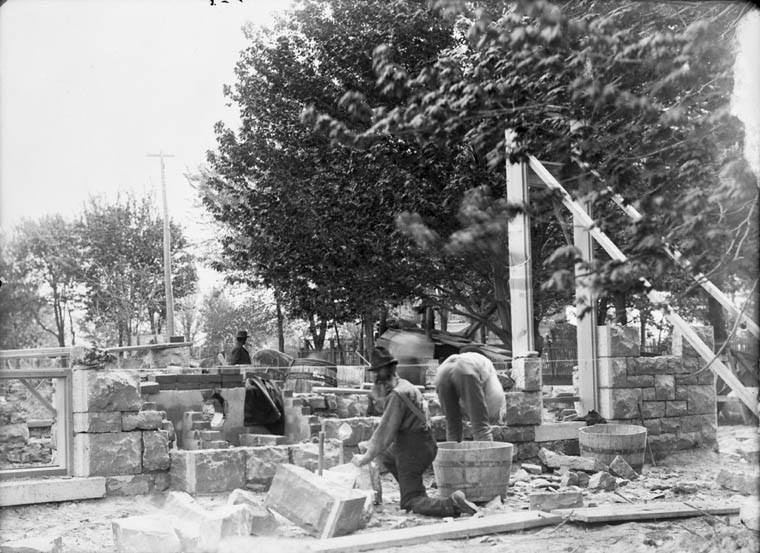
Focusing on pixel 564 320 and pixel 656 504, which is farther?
pixel 564 320

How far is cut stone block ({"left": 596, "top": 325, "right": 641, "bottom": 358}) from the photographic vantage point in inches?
414

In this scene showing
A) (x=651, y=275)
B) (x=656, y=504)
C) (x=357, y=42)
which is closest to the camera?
(x=651, y=275)

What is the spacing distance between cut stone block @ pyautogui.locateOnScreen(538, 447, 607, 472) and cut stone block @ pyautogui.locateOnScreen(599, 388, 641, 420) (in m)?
1.25

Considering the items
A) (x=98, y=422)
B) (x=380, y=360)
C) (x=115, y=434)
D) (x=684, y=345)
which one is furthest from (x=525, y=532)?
(x=684, y=345)

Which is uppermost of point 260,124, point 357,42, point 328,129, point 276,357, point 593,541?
point 357,42

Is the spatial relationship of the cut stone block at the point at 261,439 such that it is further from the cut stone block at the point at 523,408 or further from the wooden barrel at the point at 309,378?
the wooden barrel at the point at 309,378

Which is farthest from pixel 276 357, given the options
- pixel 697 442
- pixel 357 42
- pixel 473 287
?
pixel 697 442

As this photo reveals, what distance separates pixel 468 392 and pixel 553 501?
177 cm

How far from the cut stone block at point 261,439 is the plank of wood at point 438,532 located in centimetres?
371

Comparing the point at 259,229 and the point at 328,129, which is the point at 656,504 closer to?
the point at 328,129

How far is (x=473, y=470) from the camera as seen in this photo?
756cm

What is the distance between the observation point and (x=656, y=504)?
279 inches

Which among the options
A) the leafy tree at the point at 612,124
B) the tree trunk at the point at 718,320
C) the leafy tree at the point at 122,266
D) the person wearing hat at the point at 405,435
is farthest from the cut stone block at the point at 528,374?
the leafy tree at the point at 122,266

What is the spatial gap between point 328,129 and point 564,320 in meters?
26.4
